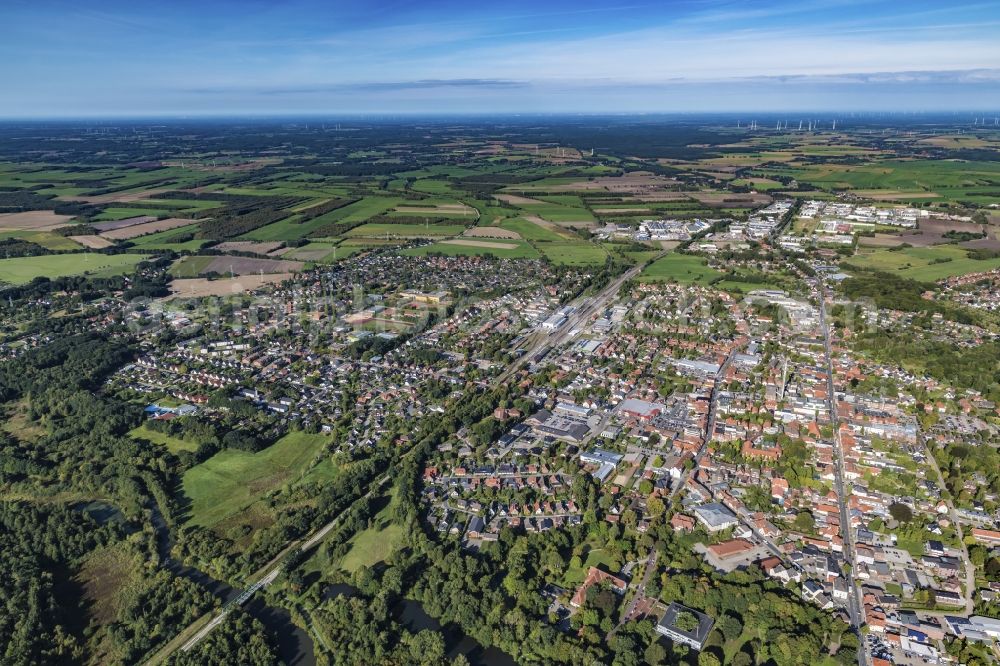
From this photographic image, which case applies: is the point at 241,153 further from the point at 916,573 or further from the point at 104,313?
the point at 916,573

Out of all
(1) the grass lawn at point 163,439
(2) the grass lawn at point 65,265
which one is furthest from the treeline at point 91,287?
(1) the grass lawn at point 163,439

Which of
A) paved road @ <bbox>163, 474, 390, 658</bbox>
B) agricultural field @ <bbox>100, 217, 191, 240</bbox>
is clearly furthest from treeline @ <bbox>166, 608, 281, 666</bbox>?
agricultural field @ <bbox>100, 217, 191, 240</bbox>

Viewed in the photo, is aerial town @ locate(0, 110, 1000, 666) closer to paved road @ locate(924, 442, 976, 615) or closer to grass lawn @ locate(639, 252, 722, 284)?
paved road @ locate(924, 442, 976, 615)

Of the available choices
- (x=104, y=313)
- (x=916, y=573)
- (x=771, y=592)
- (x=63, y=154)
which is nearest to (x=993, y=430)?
(x=916, y=573)

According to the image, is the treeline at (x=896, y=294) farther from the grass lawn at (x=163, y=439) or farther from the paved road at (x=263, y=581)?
the grass lawn at (x=163, y=439)

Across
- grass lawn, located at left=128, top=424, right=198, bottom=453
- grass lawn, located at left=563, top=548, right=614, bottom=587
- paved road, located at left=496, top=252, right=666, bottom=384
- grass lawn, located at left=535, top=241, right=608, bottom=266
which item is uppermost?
grass lawn, located at left=535, top=241, right=608, bottom=266

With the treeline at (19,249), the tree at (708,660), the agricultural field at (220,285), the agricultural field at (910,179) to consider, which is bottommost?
the tree at (708,660)
